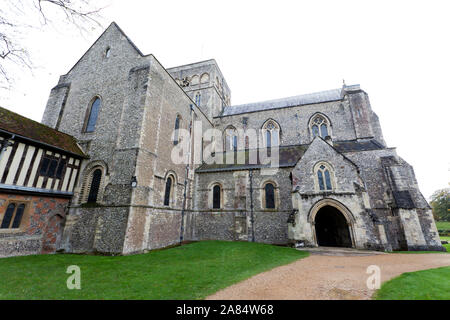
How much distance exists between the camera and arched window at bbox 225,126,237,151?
72.1ft

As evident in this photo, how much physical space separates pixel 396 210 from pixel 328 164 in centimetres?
584

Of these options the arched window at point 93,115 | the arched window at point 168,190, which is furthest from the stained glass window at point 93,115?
the arched window at point 168,190

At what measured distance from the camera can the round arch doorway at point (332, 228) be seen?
42.1 ft

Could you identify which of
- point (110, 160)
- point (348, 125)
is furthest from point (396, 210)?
point (110, 160)

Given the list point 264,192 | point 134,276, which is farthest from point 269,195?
point 134,276

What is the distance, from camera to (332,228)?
47.5ft

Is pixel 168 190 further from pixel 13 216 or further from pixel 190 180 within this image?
pixel 13 216

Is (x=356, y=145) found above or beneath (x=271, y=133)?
beneath

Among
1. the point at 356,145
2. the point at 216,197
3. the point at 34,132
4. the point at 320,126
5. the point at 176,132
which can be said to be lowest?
the point at 216,197

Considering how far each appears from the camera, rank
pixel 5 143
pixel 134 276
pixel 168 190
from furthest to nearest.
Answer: pixel 168 190 → pixel 5 143 → pixel 134 276

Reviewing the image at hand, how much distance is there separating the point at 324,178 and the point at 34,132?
59.3ft

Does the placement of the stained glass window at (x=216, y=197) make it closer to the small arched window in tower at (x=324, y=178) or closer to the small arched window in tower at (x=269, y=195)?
the small arched window in tower at (x=269, y=195)

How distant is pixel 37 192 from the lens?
9.97 m

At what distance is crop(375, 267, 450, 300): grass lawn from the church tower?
21.2m
